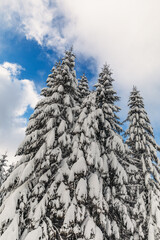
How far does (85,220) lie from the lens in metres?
7.27

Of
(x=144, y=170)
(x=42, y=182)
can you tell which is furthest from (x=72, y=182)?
(x=144, y=170)

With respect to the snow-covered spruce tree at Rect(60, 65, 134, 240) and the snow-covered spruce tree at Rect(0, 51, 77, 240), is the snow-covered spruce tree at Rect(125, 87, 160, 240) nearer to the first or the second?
the snow-covered spruce tree at Rect(60, 65, 134, 240)

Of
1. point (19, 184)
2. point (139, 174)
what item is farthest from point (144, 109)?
point (19, 184)

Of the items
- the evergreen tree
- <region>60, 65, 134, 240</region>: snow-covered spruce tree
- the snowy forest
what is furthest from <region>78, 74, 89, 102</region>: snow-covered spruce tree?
<region>60, 65, 134, 240</region>: snow-covered spruce tree

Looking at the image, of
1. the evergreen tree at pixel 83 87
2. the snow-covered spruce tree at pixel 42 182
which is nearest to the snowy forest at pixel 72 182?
the snow-covered spruce tree at pixel 42 182

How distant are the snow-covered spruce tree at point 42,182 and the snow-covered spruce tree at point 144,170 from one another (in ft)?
26.6

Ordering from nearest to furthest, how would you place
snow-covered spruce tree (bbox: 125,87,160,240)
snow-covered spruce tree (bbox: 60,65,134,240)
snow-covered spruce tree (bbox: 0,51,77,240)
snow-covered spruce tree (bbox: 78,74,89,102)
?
snow-covered spruce tree (bbox: 0,51,77,240), snow-covered spruce tree (bbox: 60,65,134,240), snow-covered spruce tree (bbox: 125,87,160,240), snow-covered spruce tree (bbox: 78,74,89,102)

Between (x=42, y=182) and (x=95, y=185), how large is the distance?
8.99 feet

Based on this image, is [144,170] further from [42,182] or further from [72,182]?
[42,182]

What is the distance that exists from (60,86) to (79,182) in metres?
6.17

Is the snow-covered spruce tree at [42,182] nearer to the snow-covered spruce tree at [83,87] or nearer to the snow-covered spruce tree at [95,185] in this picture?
the snow-covered spruce tree at [95,185]

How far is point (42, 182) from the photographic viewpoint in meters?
8.02

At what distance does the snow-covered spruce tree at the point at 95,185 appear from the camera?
6.99m

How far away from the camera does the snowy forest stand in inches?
272
